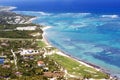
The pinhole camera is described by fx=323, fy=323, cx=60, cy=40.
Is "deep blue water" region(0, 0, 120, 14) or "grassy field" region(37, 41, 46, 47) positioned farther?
"deep blue water" region(0, 0, 120, 14)

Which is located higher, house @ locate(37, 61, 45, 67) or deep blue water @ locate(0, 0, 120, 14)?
deep blue water @ locate(0, 0, 120, 14)

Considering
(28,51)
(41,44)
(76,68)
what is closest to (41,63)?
(76,68)

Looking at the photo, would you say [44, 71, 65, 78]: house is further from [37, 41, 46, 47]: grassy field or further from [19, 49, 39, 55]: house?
[37, 41, 46, 47]: grassy field

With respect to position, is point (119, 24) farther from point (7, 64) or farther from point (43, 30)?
point (7, 64)

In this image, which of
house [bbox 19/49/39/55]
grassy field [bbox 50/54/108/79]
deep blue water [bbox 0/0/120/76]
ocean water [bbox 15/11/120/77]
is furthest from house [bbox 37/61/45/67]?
deep blue water [bbox 0/0/120/76]

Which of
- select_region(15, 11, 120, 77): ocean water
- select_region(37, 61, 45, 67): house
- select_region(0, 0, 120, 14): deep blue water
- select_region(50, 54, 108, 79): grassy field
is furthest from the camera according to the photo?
select_region(0, 0, 120, 14): deep blue water

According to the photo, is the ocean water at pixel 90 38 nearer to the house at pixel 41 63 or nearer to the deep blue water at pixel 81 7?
the house at pixel 41 63
